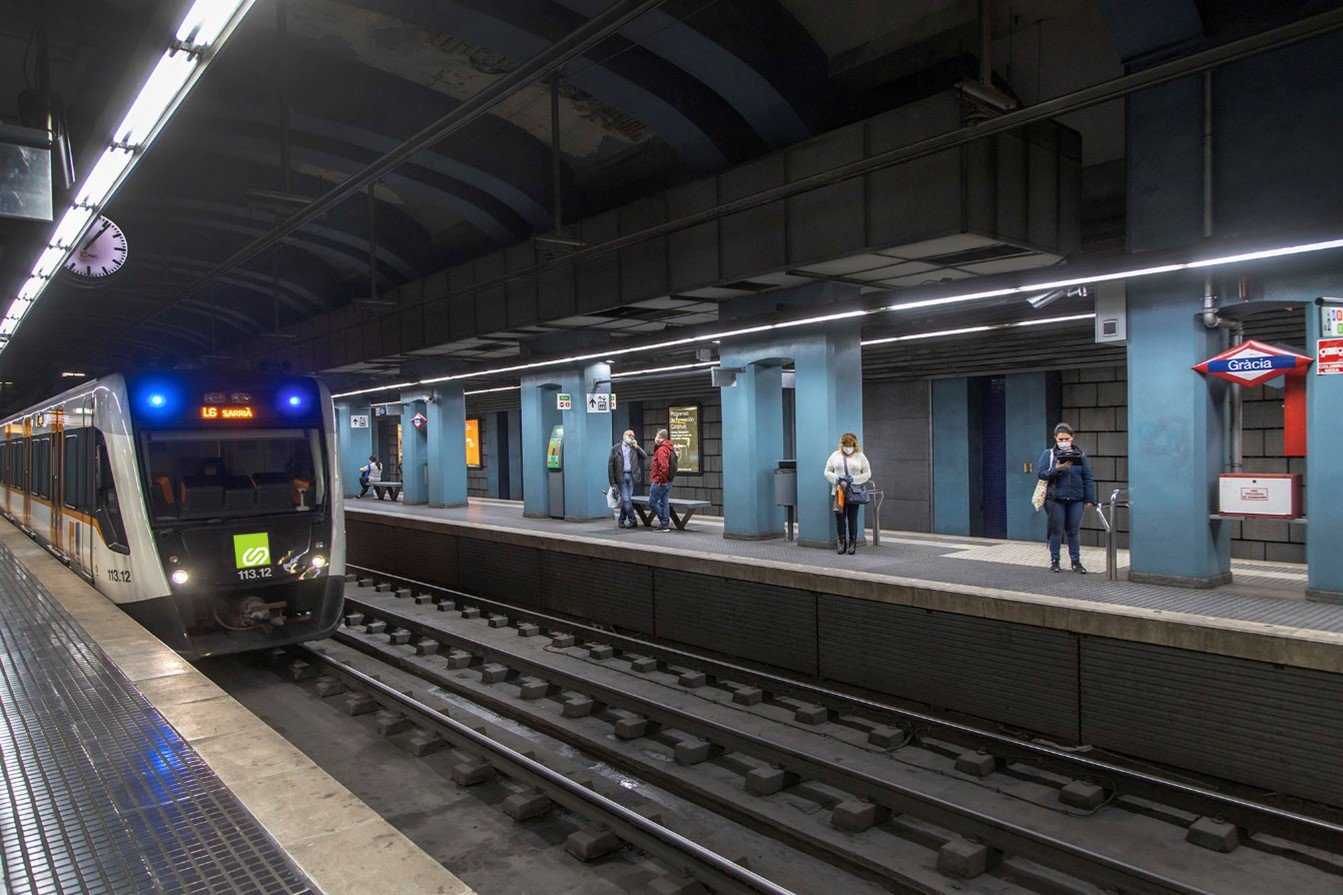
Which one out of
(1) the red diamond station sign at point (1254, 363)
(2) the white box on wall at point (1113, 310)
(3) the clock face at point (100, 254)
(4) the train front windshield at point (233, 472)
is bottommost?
(4) the train front windshield at point (233, 472)

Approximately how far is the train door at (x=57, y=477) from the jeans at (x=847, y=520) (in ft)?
30.2

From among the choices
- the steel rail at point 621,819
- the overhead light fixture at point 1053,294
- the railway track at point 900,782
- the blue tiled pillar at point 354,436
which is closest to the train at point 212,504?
the railway track at point 900,782

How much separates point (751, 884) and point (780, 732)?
2.76m

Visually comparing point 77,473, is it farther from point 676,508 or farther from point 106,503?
point 676,508

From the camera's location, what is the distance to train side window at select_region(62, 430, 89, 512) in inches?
339

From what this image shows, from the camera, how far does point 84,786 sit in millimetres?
3506

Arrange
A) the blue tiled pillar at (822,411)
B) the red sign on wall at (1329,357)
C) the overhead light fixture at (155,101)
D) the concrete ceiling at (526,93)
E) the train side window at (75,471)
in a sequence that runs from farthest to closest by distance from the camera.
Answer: the blue tiled pillar at (822,411) < the concrete ceiling at (526,93) < the train side window at (75,471) < the red sign on wall at (1329,357) < the overhead light fixture at (155,101)

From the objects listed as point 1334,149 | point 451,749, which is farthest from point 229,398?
point 1334,149

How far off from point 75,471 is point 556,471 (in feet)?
29.2

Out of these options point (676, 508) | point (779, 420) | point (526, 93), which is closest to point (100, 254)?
point (526, 93)

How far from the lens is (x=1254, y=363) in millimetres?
7641

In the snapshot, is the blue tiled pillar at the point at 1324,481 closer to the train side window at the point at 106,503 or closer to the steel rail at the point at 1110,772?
the steel rail at the point at 1110,772

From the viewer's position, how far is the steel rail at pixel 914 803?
176 inches

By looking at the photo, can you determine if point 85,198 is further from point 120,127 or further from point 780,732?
point 780,732
